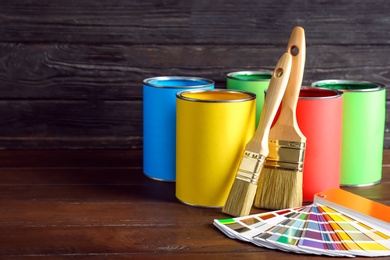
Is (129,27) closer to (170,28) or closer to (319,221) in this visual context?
(170,28)

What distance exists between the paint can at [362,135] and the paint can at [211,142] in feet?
0.69

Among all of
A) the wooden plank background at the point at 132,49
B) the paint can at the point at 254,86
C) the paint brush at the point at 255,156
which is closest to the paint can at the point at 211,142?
the paint brush at the point at 255,156

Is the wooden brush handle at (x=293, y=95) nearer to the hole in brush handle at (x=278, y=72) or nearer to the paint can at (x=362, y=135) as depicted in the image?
the hole in brush handle at (x=278, y=72)

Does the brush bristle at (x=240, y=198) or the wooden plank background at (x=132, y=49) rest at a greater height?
the wooden plank background at (x=132, y=49)

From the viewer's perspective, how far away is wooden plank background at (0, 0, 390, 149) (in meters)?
1.62

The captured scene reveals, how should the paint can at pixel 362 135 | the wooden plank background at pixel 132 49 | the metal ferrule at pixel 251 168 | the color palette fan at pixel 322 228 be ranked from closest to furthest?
the color palette fan at pixel 322 228, the metal ferrule at pixel 251 168, the paint can at pixel 362 135, the wooden plank background at pixel 132 49

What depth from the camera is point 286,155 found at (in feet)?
3.97

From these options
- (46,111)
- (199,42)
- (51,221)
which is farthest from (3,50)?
(51,221)

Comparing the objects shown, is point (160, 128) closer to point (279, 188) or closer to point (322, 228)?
point (279, 188)

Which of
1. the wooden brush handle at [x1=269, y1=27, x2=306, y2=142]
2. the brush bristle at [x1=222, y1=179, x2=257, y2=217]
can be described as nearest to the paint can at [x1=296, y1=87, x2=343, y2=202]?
the wooden brush handle at [x1=269, y1=27, x2=306, y2=142]

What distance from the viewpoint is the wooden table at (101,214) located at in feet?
3.49

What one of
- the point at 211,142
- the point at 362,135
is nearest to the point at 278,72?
the point at 211,142

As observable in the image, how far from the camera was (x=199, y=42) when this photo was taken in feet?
5.36

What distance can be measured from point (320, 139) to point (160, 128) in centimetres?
32
